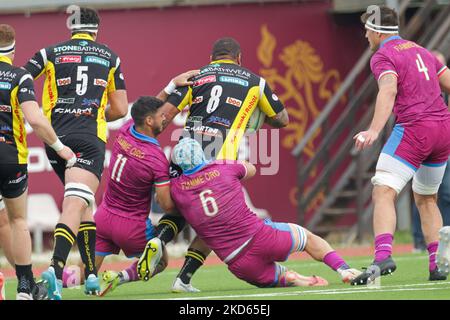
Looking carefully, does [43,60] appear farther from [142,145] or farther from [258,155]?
[258,155]

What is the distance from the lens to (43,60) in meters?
10.6

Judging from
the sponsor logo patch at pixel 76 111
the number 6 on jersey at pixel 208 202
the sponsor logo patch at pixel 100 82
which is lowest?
the number 6 on jersey at pixel 208 202

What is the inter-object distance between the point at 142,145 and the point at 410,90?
219 centimetres

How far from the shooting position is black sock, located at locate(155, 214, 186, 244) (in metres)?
10.6

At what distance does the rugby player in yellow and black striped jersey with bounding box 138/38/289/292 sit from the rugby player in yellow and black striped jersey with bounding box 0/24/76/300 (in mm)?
1301

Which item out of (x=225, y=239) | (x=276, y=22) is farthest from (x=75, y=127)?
(x=276, y=22)

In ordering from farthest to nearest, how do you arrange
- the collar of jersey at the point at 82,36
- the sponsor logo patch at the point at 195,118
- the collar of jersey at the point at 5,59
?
the sponsor logo patch at the point at 195,118 < the collar of jersey at the point at 82,36 < the collar of jersey at the point at 5,59

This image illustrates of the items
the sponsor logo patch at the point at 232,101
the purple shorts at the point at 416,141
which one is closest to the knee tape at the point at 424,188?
the purple shorts at the point at 416,141

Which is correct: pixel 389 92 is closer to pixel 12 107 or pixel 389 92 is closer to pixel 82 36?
pixel 82 36

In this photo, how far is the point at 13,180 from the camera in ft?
32.0

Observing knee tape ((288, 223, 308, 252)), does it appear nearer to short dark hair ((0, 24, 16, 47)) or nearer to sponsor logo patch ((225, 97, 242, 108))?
sponsor logo patch ((225, 97, 242, 108))

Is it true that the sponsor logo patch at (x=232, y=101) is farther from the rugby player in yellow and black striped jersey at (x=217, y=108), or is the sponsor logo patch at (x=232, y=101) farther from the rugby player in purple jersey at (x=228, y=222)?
the rugby player in purple jersey at (x=228, y=222)

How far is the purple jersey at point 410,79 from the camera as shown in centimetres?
1047

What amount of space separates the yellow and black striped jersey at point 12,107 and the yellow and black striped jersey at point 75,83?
0.66 meters
